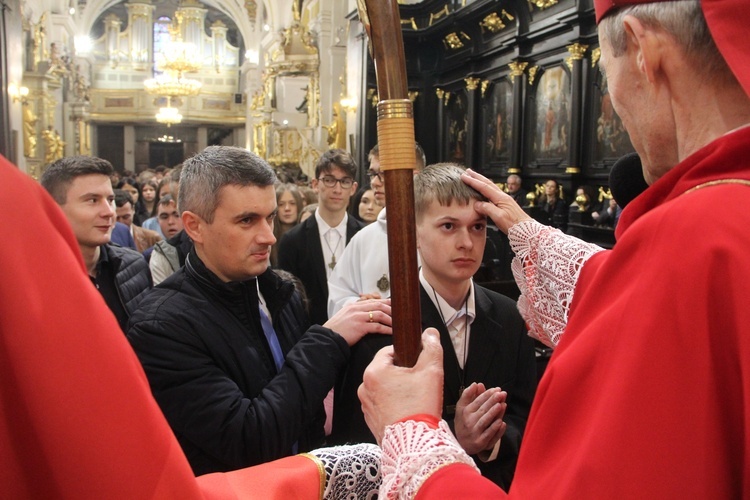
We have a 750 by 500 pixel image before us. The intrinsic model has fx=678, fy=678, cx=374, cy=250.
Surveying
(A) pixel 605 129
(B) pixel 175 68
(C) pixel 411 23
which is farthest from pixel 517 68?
(B) pixel 175 68

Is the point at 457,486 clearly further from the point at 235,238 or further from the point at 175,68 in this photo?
the point at 175,68

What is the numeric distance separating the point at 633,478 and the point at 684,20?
65 cm

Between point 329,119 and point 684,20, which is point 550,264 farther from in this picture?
point 329,119

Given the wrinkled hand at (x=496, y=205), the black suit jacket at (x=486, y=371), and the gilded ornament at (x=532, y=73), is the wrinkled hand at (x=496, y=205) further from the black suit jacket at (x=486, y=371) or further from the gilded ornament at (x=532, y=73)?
the gilded ornament at (x=532, y=73)

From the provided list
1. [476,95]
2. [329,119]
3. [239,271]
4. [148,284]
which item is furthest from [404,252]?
[329,119]

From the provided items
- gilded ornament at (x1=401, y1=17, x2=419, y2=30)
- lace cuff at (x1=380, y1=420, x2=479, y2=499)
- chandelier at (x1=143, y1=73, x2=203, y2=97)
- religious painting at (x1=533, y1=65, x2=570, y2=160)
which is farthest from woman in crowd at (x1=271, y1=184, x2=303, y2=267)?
chandelier at (x1=143, y1=73, x2=203, y2=97)

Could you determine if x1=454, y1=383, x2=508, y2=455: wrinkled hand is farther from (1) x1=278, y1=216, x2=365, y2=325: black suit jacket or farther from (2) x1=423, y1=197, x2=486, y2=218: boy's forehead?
(1) x1=278, y1=216, x2=365, y2=325: black suit jacket

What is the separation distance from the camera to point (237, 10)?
34.2 m

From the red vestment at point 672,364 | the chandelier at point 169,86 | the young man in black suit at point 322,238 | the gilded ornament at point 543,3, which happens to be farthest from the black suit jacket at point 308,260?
the chandelier at point 169,86

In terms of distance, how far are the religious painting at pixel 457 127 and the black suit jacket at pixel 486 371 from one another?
12474 millimetres

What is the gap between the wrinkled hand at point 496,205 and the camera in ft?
6.56

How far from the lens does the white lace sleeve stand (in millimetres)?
1716

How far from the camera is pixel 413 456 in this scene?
1158 millimetres

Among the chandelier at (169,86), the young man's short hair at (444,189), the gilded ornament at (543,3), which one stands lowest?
the young man's short hair at (444,189)
